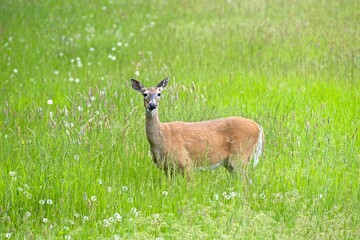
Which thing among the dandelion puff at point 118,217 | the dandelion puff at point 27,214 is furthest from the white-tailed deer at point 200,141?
the dandelion puff at point 27,214

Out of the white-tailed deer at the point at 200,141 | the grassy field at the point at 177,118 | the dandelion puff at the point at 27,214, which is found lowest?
the grassy field at the point at 177,118

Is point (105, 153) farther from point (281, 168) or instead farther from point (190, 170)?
point (281, 168)

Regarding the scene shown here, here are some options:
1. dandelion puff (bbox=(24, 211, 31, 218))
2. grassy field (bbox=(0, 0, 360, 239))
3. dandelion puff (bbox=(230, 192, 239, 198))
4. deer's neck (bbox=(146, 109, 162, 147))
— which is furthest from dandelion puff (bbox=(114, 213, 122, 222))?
deer's neck (bbox=(146, 109, 162, 147))

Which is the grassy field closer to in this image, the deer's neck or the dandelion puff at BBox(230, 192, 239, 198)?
the dandelion puff at BBox(230, 192, 239, 198)

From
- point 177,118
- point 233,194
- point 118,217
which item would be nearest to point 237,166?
point 233,194

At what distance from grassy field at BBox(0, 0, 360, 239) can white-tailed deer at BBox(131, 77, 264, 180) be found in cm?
19

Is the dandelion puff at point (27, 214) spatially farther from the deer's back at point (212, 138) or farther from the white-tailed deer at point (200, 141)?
the deer's back at point (212, 138)

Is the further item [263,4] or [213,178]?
[263,4]

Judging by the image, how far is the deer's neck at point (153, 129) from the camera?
8.26 metres

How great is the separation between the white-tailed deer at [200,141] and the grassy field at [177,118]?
190 millimetres

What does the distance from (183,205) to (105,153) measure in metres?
1.54

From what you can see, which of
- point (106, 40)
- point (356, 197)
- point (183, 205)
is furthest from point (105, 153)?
point (106, 40)

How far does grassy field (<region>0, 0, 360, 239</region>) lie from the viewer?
7.21 metres

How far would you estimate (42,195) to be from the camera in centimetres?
776
